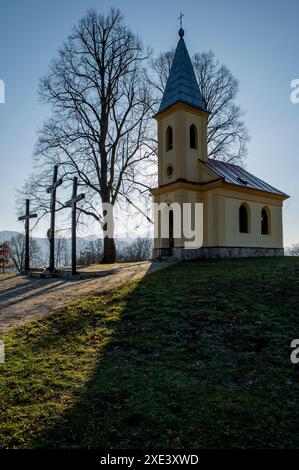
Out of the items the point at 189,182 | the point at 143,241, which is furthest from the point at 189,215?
the point at 143,241

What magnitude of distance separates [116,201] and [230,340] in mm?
18067

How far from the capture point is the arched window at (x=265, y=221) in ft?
67.6

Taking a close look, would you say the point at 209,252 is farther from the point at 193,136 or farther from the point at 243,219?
the point at 193,136

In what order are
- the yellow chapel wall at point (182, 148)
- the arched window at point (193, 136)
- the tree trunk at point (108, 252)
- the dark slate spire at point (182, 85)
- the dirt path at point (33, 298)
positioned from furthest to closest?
the tree trunk at point (108, 252) < the arched window at point (193, 136) < the dark slate spire at point (182, 85) < the yellow chapel wall at point (182, 148) < the dirt path at point (33, 298)

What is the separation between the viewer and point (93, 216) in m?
22.4

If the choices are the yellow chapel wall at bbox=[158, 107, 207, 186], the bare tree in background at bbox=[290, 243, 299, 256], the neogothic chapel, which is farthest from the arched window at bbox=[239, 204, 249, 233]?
the bare tree in background at bbox=[290, 243, 299, 256]

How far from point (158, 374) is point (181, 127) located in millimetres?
16285

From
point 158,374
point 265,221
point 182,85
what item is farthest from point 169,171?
point 158,374

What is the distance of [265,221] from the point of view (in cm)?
2078

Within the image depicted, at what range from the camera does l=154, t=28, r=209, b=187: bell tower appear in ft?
61.2

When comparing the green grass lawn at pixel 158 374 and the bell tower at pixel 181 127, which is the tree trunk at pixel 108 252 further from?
the green grass lawn at pixel 158 374

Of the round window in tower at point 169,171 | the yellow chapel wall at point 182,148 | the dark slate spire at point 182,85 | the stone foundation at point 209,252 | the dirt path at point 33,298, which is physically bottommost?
the dirt path at point 33,298

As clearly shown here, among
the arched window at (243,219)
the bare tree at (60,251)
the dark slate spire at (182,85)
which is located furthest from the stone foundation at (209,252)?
the bare tree at (60,251)
